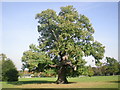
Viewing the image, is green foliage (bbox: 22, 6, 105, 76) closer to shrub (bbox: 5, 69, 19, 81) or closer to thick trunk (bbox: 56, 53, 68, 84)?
thick trunk (bbox: 56, 53, 68, 84)

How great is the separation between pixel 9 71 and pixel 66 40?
744 inches

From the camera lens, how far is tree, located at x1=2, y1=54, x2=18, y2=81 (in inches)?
1597

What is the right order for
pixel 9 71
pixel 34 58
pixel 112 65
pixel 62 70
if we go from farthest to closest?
pixel 112 65 → pixel 9 71 → pixel 62 70 → pixel 34 58

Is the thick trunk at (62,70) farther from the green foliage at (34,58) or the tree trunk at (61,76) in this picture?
the green foliage at (34,58)

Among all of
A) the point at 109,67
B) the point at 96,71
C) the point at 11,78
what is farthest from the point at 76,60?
the point at 96,71

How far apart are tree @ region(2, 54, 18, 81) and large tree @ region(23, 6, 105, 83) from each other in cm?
1401

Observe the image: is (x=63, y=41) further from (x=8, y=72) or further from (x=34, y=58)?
(x=8, y=72)

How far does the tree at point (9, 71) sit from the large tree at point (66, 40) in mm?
14012

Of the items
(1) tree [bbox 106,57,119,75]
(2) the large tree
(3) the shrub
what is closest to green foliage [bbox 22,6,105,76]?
(2) the large tree

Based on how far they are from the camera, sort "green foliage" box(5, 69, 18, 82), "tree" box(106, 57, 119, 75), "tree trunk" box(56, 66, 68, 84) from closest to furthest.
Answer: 1. "tree trunk" box(56, 66, 68, 84)
2. "green foliage" box(5, 69, 18, 82)
3. "tree" box(106, 57, 119, 75)

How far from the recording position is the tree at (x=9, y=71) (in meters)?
40.6

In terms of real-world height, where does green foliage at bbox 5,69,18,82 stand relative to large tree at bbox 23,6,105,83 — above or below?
below

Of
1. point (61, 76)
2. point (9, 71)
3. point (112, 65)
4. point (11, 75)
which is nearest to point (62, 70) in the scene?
point (61, 76)

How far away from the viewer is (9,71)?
1576 inches
